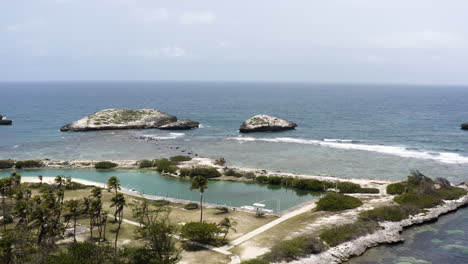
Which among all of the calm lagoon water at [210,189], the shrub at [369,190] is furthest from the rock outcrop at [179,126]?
the shrub at [369,190]

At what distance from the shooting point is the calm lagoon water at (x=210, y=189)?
68.2 metres

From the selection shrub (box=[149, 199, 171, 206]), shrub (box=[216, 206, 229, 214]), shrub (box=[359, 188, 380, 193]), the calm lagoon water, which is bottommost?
the calm lagoon water

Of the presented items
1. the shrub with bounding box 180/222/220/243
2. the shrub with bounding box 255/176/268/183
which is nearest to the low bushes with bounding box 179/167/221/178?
the shrub with bounding box 255/176/268/183

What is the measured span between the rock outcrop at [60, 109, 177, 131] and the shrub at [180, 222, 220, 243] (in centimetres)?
11409

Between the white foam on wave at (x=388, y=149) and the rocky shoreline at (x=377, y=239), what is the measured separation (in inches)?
1632

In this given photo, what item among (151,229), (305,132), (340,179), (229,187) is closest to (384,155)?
(340,179)

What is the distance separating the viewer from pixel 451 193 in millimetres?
65875

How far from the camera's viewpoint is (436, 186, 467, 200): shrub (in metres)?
64.7

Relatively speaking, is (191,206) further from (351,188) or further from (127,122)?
(127,122)

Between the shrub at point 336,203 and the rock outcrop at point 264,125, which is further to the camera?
the rock outcrop at point 264,125

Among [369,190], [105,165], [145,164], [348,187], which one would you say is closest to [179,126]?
[145,164]

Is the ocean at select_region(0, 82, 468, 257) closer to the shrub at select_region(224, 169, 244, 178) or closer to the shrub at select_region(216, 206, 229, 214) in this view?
the shrub at select_region(224, 169, 244, 178)

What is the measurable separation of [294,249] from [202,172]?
143ft

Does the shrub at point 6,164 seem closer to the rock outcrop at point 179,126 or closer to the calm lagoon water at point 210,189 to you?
the calm lagoon water at point 210,189
